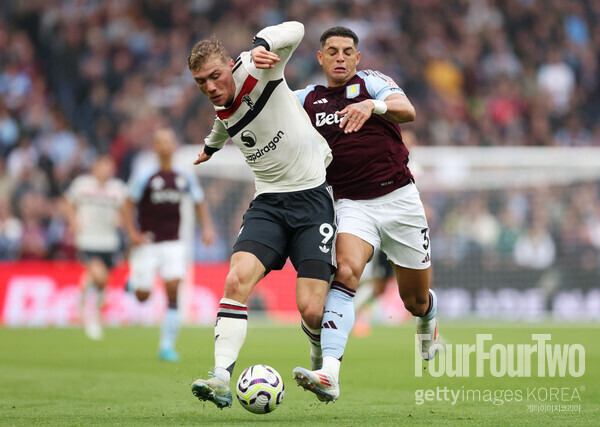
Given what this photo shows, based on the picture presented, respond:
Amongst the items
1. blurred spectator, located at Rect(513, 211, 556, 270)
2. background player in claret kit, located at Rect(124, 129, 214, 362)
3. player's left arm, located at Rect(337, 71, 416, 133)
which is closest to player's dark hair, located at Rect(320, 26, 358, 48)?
player's left arm, located at Rect(337, 71, 416, 133)

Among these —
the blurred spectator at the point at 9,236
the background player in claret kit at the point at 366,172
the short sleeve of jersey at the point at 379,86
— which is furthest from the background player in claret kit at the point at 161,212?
the blurred spectator at the point at 9,236

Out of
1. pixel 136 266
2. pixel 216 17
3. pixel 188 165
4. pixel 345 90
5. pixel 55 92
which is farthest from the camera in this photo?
pixel 216 17

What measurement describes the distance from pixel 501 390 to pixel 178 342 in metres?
6.58

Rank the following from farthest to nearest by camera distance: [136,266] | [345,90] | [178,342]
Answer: [178,342] → [136,266] → [345,90]

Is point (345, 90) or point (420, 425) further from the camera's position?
point (345, 90)

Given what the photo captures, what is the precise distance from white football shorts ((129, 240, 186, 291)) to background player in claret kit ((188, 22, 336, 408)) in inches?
197

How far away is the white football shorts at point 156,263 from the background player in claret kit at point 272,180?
16.4 feet

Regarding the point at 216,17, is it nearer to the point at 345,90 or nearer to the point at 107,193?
the point at 107,193

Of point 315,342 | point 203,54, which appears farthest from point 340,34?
point 315,342

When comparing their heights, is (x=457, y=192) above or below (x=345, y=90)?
below

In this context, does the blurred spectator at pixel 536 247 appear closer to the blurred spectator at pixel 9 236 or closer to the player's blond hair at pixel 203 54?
the blurred spectator at pixel 9 236

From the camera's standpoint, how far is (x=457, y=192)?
1912 centimetres

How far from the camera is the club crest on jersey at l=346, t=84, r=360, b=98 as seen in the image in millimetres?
7117

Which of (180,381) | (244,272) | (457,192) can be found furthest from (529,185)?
(244,272)
